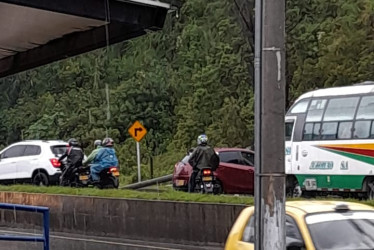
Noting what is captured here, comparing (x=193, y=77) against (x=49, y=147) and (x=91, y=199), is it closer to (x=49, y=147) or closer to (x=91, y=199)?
(x=49, y=147)

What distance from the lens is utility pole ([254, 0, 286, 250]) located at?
21.4 ft

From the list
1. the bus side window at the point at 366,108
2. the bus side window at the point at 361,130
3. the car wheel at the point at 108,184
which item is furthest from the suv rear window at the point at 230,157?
the bus side window at the point at 366,108

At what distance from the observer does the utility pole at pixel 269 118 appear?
6.51 m

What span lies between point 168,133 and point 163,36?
Answer: 25.5ft

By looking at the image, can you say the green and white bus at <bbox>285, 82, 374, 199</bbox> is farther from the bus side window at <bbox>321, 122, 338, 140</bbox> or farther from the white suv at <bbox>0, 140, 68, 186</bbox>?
the white suv at <bbox>0, 140, 68, 186</bbox>

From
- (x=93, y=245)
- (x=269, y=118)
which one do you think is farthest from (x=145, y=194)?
(x=269, y=118)

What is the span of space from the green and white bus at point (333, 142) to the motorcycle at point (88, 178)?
5385mm

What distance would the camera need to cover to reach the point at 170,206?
19203 mm

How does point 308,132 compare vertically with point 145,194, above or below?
above

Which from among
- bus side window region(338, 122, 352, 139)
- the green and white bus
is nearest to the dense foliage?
the green and white bus

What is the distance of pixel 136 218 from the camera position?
65.9 ft

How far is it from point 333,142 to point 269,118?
756 inches

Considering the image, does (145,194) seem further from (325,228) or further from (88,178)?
(325,228)

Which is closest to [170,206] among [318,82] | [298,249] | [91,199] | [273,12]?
[91,199]
